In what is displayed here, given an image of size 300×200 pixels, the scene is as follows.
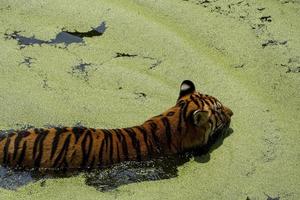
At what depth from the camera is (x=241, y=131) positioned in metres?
4.96

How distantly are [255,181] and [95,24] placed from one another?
251cm

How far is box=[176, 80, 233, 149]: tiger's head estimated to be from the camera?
440 centimetres

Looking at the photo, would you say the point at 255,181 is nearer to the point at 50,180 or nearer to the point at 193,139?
the point at 193,139

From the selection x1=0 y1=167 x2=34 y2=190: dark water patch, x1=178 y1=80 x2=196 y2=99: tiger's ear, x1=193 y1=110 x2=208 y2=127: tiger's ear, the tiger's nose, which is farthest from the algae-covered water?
x1=178 y1=80 x2=196 y2=99: tiger's ear

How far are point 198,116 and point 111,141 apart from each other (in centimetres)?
68

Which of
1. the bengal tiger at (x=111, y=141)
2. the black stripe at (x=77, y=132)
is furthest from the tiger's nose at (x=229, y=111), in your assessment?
the black stripe at (x=77, y=132)

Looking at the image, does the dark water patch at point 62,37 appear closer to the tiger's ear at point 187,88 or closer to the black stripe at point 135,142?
the tiger's ear at point 187,88

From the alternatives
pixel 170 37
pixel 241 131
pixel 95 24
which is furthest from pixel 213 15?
pixel 241 131

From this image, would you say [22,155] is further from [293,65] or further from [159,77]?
[293,65]

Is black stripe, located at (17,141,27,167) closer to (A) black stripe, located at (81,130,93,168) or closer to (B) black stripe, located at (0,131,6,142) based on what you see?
(B) black stripe, located at (0,131,6,142)

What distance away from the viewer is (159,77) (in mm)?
5504

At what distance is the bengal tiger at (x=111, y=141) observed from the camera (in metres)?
4.17

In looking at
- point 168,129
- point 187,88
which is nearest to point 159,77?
point 187,88

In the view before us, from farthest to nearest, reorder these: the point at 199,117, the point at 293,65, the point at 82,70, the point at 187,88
→ 1. the point at 293,65
2. the point at 82,70
3. the point at 187,88
4. the point at 199,117
